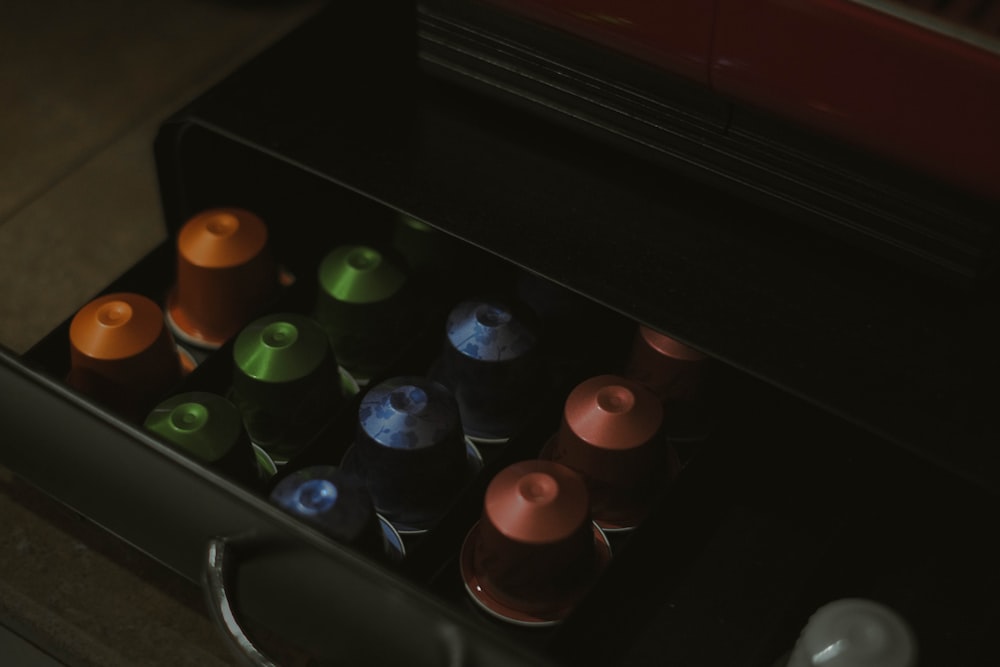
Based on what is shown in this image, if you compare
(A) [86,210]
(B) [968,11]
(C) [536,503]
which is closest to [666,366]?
(C) [536,503]

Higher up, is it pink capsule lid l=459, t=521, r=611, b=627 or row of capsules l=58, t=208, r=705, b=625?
row of capsules l=58, t=208, r=705, b=625

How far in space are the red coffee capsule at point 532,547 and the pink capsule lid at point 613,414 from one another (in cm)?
3

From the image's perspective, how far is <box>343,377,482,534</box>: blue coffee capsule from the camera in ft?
2.01

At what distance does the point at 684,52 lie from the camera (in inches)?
23.2

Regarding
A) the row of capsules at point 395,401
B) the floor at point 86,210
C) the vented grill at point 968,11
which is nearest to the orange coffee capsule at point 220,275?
the row of capsules at point 395,401

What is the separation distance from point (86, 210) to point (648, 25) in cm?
43

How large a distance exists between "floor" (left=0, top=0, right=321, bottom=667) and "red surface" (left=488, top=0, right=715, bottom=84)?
13.3 inches

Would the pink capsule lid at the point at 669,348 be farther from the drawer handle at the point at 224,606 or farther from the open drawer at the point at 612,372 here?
the drawer handle at the point at 224,606

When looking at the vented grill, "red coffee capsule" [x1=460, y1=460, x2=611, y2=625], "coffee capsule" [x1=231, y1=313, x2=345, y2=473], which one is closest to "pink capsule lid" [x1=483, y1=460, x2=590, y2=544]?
"red coffee capsule" [x1=460, y1=460, x2=611, y2=625]

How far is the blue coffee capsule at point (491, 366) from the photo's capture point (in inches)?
25.8

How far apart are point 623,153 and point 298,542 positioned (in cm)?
28

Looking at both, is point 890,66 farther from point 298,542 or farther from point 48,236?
point 48,236

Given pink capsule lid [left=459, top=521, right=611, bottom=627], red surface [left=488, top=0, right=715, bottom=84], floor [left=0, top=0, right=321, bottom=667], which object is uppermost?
red surface [left=488, top=0, right=715, bottom=84]

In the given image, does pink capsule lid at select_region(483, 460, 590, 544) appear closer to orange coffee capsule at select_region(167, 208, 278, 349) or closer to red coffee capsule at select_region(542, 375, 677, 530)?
red coffee capsule at select_region(542, 375, 677, 530)
